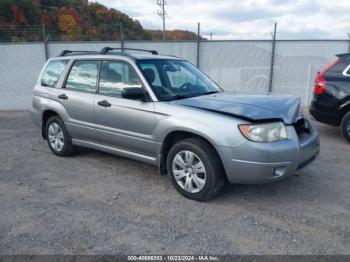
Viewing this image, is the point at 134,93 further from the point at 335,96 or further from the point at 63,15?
the point at 63,15

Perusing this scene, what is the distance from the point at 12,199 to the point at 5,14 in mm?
26701

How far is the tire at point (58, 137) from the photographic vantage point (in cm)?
550

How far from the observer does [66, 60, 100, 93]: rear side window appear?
4926mm

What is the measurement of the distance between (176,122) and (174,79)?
3.39 feet

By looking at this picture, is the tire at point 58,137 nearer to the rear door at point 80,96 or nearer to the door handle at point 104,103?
the rear door at point 80,96

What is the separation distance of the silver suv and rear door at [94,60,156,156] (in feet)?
0.05

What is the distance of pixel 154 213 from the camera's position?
3.67 meters

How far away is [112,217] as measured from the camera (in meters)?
3.58

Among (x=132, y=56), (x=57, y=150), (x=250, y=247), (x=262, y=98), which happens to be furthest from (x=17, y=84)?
(x=250, y=247)

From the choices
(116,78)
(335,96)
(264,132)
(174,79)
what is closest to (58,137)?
(116,78)

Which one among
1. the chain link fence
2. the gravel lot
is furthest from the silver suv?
the chain link fence

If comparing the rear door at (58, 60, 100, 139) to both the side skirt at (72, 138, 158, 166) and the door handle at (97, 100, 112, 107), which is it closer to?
the side skirt at (72, 138, 158, 166)

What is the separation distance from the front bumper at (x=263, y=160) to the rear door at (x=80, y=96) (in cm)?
232

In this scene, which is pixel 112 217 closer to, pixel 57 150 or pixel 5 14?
pixel 57 150
